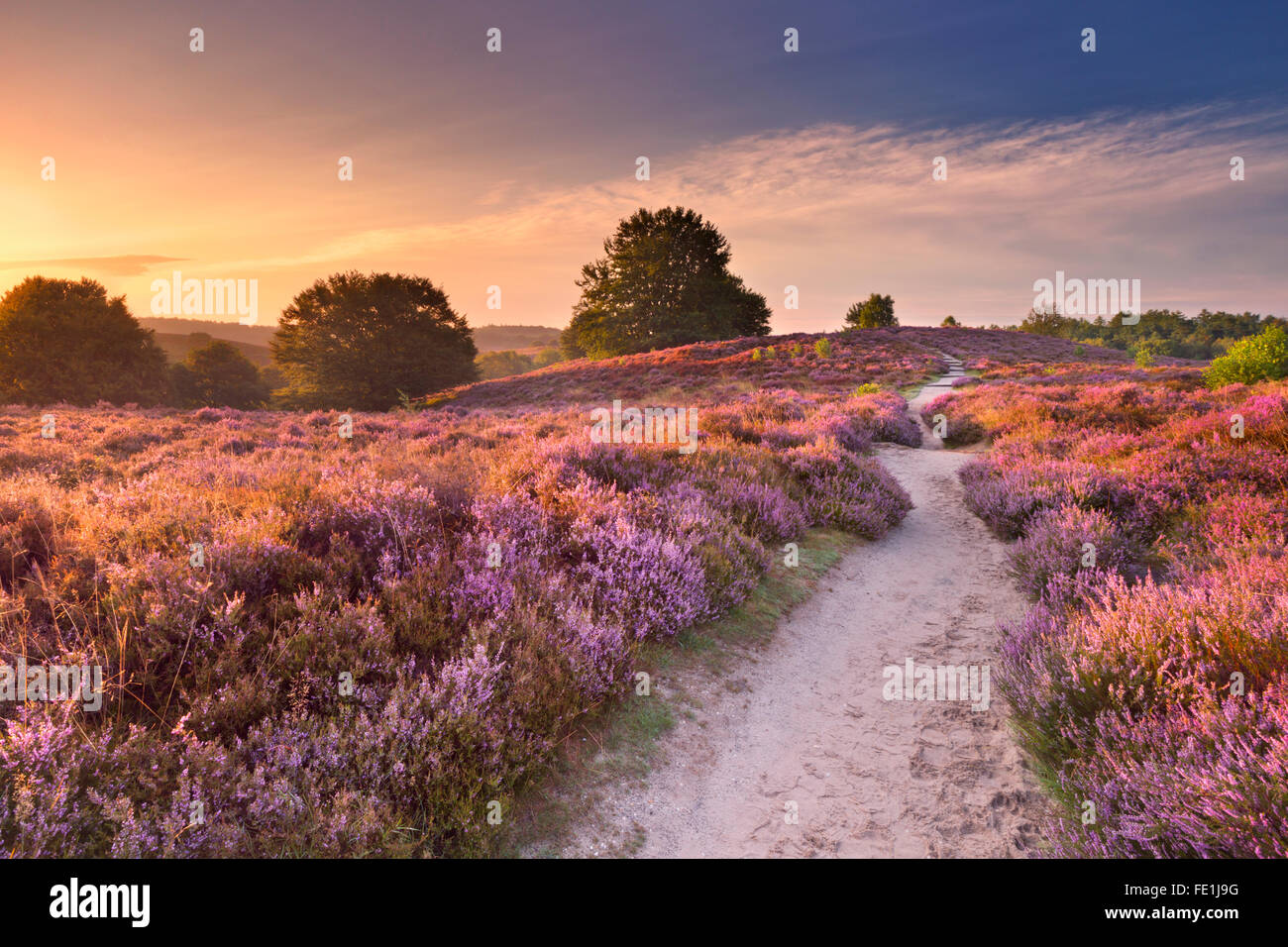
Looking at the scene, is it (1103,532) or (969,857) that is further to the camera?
(1103,532)

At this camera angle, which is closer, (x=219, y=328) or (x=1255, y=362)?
(x=1255, y=362)

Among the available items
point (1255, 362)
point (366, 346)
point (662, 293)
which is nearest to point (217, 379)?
point (366, 346)

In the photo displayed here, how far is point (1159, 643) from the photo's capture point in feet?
10.6

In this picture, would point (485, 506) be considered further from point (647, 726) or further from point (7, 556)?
point (7, 556)

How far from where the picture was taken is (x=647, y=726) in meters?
3.52

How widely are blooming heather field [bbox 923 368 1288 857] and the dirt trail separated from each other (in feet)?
1.03

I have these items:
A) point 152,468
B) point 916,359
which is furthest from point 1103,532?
point 916,359

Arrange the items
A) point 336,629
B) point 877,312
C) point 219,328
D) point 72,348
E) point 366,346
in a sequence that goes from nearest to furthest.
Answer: point 336,629
point 72,348
point 366,346
point 877,312
point 219,328

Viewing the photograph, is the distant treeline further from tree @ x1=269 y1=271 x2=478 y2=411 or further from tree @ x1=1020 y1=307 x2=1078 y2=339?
tree @ x1=269 y1=271 x2=478 y2=411

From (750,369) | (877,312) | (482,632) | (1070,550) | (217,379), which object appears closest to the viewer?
(482,632)

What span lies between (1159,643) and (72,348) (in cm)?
Result: 6050

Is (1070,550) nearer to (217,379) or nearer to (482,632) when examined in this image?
(482,632)

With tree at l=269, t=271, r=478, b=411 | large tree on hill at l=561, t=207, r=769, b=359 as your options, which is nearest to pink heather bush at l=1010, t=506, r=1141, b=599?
tree at l=269, t=271, r=478, b=411

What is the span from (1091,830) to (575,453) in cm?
583
